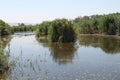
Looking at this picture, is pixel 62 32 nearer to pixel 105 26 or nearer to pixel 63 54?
pixel 63 54

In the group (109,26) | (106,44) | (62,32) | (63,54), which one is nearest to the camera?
(63,54)

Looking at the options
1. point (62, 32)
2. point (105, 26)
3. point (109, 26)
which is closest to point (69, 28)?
point (62, 32)

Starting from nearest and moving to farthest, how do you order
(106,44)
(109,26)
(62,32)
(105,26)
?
(106,44)
(62,32)
(109,26)
(105,26)

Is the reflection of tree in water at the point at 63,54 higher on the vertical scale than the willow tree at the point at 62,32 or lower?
lower

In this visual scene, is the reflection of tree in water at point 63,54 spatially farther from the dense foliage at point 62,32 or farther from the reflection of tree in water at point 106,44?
the dense foliage at point 62,32

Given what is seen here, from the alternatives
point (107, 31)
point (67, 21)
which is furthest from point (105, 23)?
point (67, 21)

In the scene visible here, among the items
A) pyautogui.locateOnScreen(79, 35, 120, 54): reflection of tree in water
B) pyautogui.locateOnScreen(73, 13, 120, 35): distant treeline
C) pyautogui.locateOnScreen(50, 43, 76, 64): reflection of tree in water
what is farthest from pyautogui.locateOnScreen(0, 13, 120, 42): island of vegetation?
pyautogui.locateOnScreen(50, 43, 76, 64): reflection of tree in water

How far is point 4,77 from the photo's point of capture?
17719 millimetres

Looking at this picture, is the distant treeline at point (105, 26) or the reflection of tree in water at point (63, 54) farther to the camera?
the distant treeline at point (105, 26)

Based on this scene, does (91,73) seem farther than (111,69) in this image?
No

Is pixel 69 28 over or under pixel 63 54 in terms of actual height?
over

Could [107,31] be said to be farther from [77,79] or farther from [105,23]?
[77,79]

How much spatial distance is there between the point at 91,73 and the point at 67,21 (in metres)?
35.9

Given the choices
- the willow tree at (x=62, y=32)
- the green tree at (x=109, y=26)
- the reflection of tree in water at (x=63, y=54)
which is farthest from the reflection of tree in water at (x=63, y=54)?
the green tree at (x=109, y=26)
